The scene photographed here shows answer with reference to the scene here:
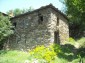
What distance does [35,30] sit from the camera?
22.6 m

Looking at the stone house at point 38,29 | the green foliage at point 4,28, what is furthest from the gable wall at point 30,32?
the green foliage at point 4,28

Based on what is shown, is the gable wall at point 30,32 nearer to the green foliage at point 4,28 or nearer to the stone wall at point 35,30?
the stone wall at point 35,30

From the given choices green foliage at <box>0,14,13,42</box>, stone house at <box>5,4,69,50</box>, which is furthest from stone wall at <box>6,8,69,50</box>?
green foliage at <box>0,14,13,42</box>

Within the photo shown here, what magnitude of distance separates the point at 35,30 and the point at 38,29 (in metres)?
0.46

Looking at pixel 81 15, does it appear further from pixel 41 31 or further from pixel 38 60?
pixel 38 60

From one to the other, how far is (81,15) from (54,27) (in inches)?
159

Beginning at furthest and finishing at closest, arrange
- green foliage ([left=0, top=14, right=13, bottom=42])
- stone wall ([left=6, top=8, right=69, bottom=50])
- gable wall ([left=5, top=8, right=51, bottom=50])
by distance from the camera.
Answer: gable wall ([left=5, top=8, right=51, bottom=50]), stone wall ([left=6, top=8, right=69, bottom=50]), green foliage ([left=0, top=14, right=13, bottom=42])

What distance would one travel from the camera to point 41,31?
21.9 metres

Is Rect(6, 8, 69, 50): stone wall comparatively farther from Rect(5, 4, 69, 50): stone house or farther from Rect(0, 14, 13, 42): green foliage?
Rect(0, 14, 13, 42): green foliage

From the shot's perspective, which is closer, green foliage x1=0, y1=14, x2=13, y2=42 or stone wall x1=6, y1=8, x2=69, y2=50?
green foliage x1=0, y1=14, x2=13, y2=42

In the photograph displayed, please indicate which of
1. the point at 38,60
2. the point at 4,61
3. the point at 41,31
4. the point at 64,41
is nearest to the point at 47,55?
the point at 38,60

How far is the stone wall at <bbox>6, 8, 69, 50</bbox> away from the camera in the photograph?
851 inches

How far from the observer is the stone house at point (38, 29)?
21672mm

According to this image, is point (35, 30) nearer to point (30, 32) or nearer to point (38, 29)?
point (38, 29)
